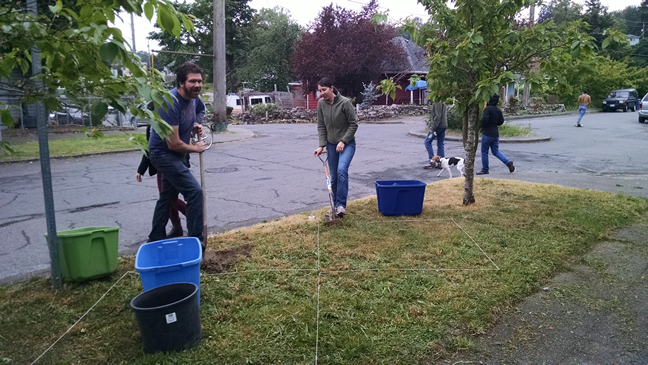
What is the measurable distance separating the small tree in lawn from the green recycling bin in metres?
4.07

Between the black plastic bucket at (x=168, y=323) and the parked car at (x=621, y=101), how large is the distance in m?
43.4

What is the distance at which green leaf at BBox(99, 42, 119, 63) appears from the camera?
1912 mm

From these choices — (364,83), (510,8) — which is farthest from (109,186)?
(364,83)

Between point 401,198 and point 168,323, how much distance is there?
391 centimetres

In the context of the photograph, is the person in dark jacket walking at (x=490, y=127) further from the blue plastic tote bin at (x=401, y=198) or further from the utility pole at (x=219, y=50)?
the utility pole at (x=219, y=50)

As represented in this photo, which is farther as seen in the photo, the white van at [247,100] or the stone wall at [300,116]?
the white van at [247,100]

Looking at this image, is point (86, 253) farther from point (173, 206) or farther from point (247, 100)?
point (247, 100)

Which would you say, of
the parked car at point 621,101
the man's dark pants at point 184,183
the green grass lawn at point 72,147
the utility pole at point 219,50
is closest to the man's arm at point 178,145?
the man's dark pants at point 184,183

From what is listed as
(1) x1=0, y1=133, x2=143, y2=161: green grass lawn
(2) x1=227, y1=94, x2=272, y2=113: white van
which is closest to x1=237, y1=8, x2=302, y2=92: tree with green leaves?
(2) x1=227, y1=94, x2=272, y2=113: white van

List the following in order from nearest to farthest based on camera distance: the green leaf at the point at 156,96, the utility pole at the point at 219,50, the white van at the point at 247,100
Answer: the green leaf at the point at 156,96 < the utility pole at the point at 219,50 < the white van at the point at 247,100

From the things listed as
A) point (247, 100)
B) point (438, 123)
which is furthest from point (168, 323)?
point (247, 100)

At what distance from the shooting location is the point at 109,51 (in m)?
1.93

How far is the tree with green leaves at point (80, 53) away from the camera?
2047mm

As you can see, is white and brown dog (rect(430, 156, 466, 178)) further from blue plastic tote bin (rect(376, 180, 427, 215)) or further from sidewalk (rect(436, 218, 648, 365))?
sidewalk (rect(436, 218, 648, 365))
